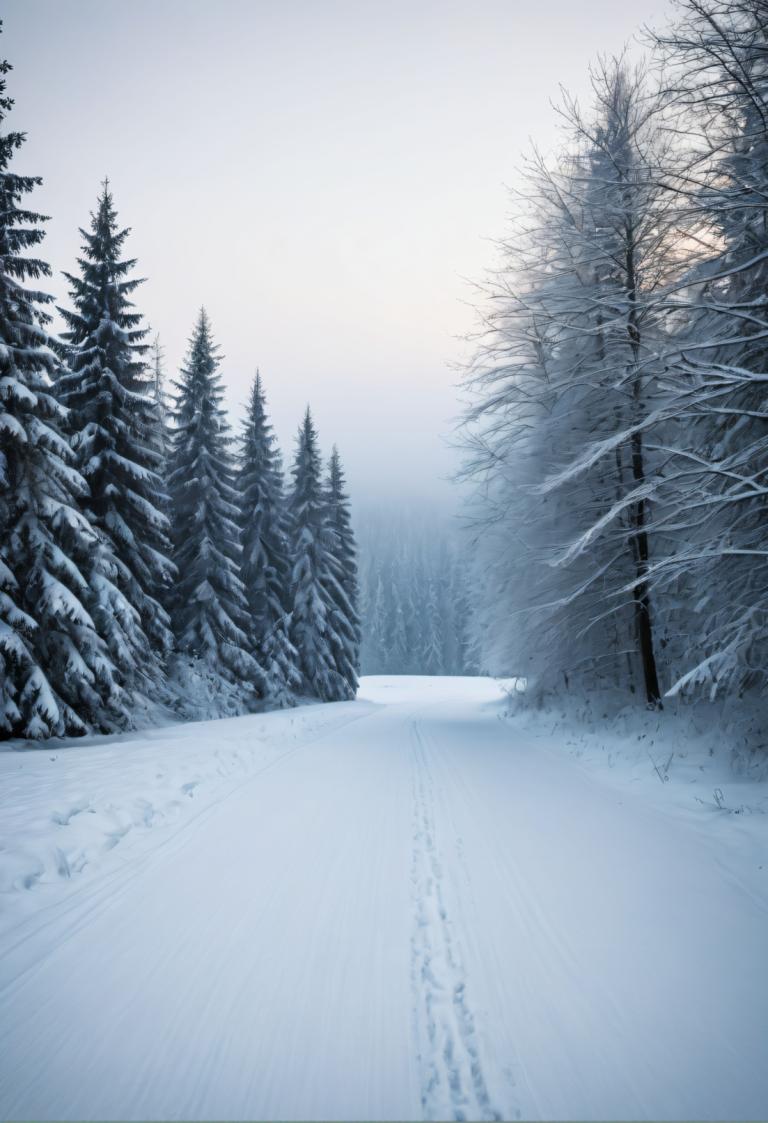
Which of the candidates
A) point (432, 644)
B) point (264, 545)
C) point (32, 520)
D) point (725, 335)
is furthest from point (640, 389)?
point (432, 644)

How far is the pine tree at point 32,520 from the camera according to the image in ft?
32.0

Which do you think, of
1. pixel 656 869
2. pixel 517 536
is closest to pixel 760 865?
pixel 656 869

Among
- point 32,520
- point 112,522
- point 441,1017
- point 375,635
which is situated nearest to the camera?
point 441,1017

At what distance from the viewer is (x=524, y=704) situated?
51.6 feet

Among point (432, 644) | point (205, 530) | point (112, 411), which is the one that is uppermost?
point (112, 411)

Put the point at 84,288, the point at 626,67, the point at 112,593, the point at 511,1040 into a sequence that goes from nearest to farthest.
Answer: the point at 511,1040, the point at 626,67, the point at 112,593, the point at 84,288

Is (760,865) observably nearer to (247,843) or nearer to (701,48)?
(247,843)

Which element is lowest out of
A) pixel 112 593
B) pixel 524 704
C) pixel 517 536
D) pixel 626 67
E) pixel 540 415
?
pixel 524 704

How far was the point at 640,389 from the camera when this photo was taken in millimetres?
8734

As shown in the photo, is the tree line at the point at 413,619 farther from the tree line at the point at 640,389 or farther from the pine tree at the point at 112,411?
the tree line at the point at 640,389

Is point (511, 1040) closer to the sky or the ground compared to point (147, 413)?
closer to the ground

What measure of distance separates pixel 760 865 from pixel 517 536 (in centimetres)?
767

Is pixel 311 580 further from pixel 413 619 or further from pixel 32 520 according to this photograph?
pixel 413 619

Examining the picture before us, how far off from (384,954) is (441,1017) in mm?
595
